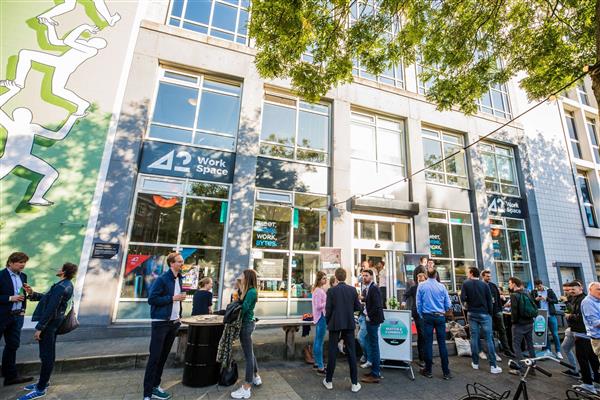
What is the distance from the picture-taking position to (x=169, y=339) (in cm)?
436

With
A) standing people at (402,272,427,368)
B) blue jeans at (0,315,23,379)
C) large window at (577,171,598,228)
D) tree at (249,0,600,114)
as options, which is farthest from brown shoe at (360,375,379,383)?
large window at (577,171,598,228)

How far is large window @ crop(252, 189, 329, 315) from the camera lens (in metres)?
9.04

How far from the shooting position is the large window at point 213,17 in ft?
32.6

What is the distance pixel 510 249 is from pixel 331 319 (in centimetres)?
1193

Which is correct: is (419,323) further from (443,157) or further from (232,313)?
(443,157)

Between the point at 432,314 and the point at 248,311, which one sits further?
the point at 432,314

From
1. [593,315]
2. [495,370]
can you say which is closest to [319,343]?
[495,370]

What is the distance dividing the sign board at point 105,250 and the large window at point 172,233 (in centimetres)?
43

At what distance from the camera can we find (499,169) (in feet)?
45.6

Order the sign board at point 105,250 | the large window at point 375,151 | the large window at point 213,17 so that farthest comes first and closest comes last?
the large window at point 375,151 → the large window at point 213,17 → the sign board at point 105,250

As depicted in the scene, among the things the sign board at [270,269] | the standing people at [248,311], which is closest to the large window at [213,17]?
the sign board at [270,269]

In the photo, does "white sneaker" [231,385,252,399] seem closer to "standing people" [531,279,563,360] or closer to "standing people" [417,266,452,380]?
"standing people" [417,266,452,380]

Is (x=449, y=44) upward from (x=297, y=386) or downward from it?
upward

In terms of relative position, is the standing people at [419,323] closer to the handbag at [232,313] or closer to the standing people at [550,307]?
the standing people at [550,307]
